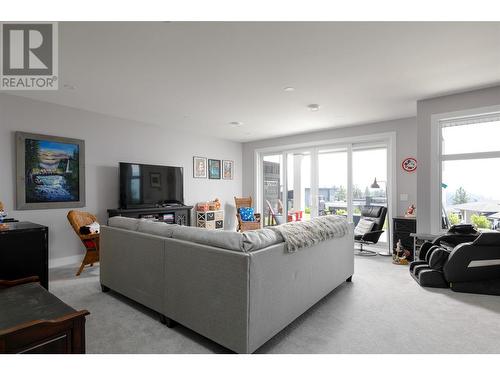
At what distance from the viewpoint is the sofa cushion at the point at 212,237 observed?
6.09 ft

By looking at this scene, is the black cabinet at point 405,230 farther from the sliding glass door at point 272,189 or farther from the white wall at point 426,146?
the sliding glass door at point 272,189

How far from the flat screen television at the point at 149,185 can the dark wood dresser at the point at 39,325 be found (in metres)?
3.21

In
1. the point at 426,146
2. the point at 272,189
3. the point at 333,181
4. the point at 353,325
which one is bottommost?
the point at 353,325

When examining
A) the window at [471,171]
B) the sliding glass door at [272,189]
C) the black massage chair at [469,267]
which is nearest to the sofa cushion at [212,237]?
the black massage chair at [469,267]

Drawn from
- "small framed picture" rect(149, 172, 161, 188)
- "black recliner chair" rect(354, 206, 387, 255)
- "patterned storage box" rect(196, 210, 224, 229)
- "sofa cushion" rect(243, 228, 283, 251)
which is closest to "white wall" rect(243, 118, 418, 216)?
"black recliner chair" rect(354, 206, 387, 255)

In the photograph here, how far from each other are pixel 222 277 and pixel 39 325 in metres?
1.00

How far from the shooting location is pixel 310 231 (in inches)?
97.1

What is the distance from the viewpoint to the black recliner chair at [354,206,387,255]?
4.91 m

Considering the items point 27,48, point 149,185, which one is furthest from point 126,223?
point 149,185

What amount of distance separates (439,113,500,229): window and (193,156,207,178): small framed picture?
4.75 meters

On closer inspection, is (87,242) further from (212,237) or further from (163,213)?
(212,237)

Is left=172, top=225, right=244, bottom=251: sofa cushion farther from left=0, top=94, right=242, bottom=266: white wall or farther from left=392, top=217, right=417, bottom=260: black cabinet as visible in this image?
left=392, top=217, right=417, bottom=260: black cabinet

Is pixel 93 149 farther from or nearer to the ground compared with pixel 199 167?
farther from the ground
